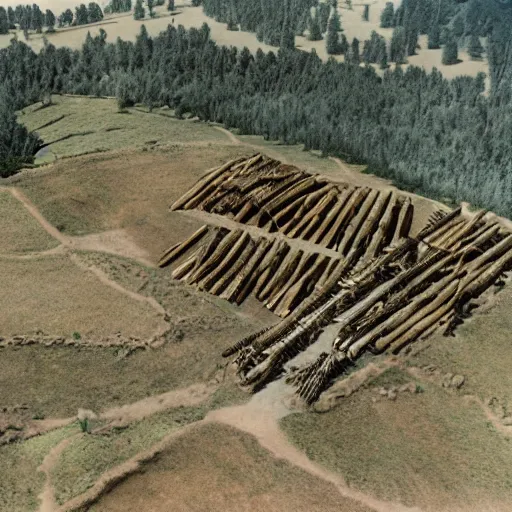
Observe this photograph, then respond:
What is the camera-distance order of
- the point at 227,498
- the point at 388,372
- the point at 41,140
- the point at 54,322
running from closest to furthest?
the point at 227,498 → the point at 388,372 → the point at 54,322 → the point at 41,140

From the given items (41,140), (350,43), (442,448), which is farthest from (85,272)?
(350,43)

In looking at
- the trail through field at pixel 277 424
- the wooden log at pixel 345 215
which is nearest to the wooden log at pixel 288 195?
the wooden log at pixel 345 215

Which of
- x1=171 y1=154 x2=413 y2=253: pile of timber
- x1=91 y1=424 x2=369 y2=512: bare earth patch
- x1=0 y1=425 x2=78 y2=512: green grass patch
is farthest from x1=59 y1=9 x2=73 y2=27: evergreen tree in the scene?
x1=91 y1=424 x2=369 y2=512: bare earth patch

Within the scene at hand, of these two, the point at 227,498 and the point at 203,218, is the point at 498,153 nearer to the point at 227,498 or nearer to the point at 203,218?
the point at 203,218

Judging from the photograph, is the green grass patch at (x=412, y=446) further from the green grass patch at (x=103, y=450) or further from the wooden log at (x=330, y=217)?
the wooden log at (x=330, y=217)

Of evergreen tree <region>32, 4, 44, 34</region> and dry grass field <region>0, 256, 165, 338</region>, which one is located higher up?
evergreen tree <region>32, 4, 44, 34</region>

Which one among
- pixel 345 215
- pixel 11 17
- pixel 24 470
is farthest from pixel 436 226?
pixel 11 17

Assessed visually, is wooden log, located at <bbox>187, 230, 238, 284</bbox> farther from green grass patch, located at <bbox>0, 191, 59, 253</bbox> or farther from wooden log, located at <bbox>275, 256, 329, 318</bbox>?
green grass patch, located at <bbox>0, 191, 59, 253</bbox>

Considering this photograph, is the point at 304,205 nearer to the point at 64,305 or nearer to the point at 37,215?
the point at 64,305
